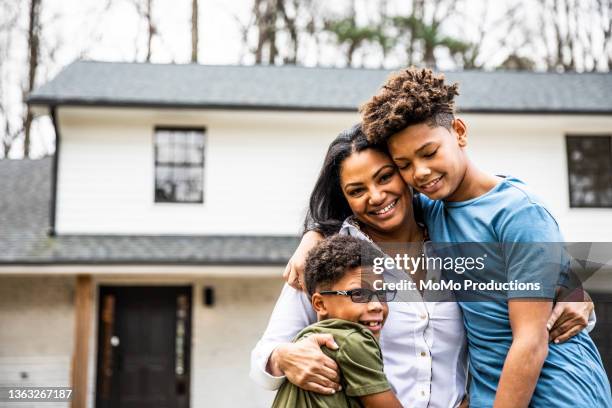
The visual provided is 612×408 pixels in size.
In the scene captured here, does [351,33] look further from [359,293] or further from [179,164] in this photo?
[359,293]

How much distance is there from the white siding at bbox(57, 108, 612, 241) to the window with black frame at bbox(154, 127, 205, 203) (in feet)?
0.52

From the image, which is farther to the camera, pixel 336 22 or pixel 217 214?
pixel 336 22

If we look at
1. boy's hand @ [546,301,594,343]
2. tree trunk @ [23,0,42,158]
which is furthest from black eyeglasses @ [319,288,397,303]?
tree trunk @ [23,0,42,158]

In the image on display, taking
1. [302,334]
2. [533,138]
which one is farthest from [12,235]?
[302,334]

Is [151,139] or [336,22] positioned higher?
[336,22]

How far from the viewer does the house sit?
1141 centimetres

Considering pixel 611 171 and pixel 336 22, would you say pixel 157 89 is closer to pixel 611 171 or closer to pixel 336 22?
pixel 611 171

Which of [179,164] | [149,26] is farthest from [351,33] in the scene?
[179,164]

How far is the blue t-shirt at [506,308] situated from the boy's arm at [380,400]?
264 mm

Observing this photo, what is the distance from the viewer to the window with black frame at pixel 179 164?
11703 millimetres

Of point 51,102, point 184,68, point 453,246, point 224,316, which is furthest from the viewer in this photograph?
point 184,68

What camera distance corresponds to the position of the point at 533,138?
39.7 ft

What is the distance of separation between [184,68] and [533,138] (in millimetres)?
7082

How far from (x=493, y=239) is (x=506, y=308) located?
8.2 inches
